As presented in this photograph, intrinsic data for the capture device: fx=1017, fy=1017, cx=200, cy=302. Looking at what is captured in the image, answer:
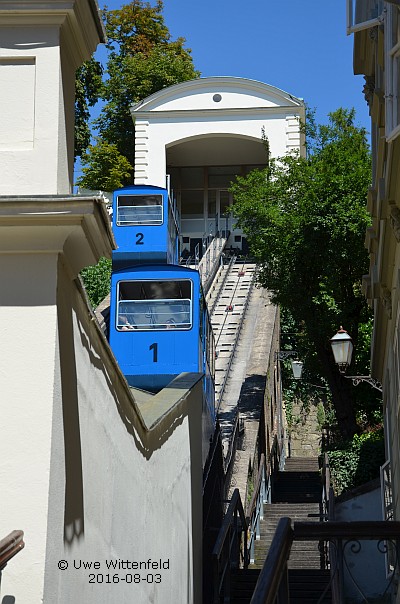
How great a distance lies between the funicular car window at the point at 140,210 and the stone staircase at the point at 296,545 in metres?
7.31

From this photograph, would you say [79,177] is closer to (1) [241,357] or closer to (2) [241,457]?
(1) [241,357]

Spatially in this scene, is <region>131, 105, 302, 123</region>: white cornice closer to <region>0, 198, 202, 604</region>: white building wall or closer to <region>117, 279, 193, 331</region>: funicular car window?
<region>117, 279, 193, 331</region>: funicular car window

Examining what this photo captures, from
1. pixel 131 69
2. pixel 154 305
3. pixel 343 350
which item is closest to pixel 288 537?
pixel 343 350

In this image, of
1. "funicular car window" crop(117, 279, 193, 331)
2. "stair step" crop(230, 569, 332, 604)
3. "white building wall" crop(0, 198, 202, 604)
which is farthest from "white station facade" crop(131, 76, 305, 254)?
"white building wall" crop(0, 198, 202, 604)

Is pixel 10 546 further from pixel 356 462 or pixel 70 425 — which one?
pixel 356 462

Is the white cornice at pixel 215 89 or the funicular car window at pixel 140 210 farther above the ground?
the white cornice at pixel 215 89

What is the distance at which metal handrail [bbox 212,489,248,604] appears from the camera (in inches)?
464

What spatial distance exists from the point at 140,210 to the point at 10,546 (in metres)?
21.7

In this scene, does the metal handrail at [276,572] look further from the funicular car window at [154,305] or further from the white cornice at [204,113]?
the white cornice at [204,113]

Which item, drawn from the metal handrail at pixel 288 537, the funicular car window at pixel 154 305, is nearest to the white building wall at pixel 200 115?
the funicular car window at pixel 154 305

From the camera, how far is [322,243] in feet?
70.4

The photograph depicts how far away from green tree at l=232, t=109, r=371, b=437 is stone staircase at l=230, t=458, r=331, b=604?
7.69 feet

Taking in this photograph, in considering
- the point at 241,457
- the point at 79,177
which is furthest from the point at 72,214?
the point at 79,177

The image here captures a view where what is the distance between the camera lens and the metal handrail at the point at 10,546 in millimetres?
4996
